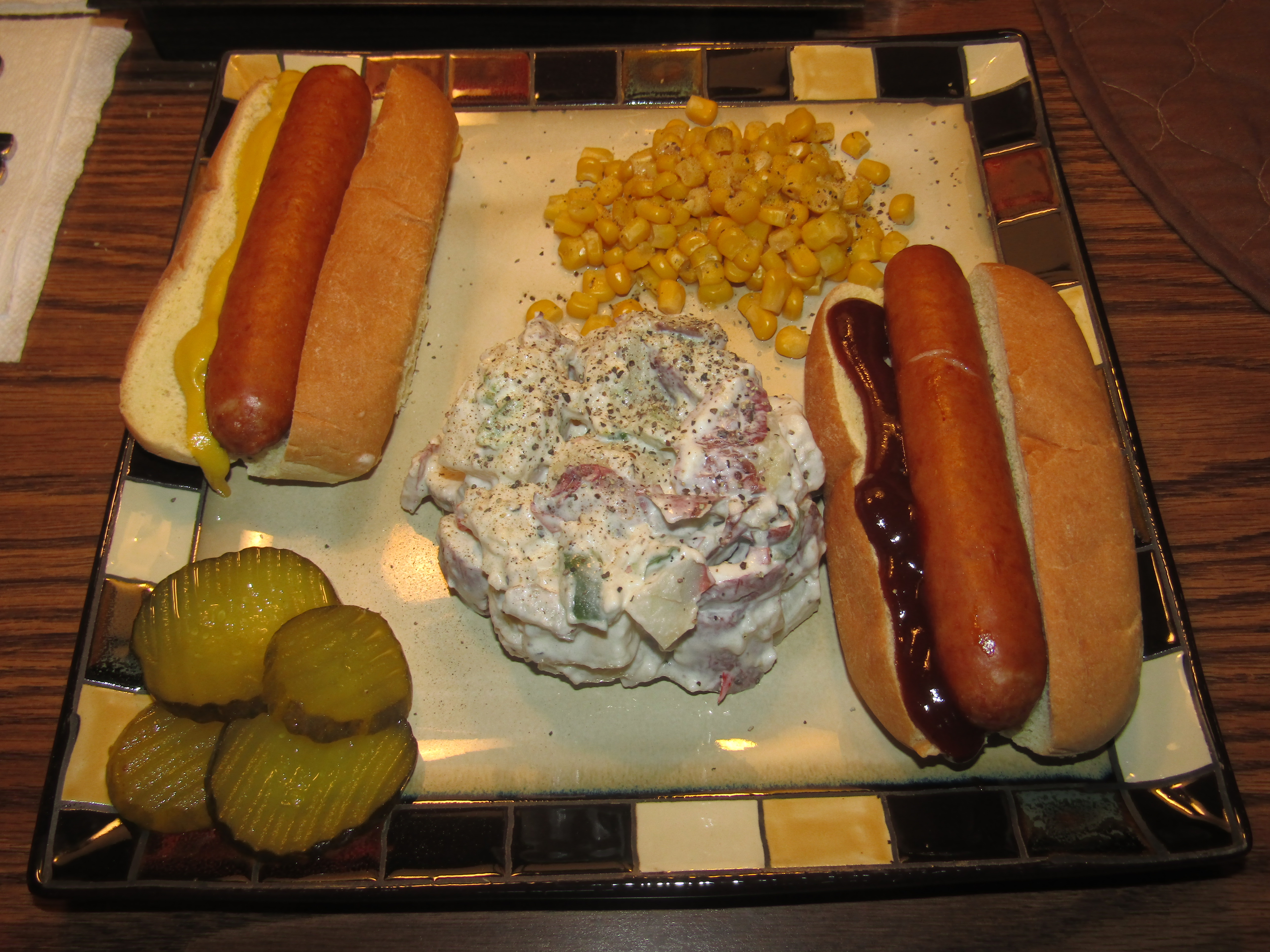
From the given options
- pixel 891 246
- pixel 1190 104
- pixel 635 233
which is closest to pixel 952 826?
pixel 891 246

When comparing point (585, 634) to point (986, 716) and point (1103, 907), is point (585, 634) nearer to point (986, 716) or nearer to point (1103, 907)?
point (986, 716)

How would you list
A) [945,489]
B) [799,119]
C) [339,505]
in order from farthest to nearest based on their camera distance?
[799,119] → [339,505] → [945,489]

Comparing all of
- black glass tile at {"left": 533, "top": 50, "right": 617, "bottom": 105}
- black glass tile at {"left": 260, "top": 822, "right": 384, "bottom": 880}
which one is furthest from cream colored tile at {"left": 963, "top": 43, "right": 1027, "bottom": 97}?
black glass tile at {"left": 260, "top": 822, "right": 384, "bottom": 880}

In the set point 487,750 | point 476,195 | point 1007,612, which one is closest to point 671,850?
point 487,750

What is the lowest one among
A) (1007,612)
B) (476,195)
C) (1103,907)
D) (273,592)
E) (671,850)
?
(1103,907)

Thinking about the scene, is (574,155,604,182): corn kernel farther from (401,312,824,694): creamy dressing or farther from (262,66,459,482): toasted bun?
(401,312,824,694): creamy dressing

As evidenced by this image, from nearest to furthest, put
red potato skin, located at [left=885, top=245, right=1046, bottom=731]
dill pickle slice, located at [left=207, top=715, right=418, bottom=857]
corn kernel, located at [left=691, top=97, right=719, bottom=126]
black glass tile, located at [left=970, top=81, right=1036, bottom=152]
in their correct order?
red potato skin, located at [left=885, top=245, right=1046, bottom=731] < dill pickle slice, located at [left=207, top=715, right=418, bottom=857] < black glass tile, located at [left=970, top=81, right=1036, bottom=152] < corn kernel, located at [left=691, top=97, right=719, bottom=126]

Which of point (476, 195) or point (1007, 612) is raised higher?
point (476, 195)
